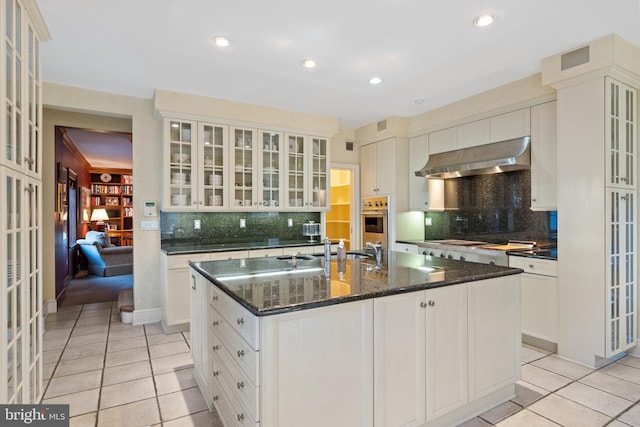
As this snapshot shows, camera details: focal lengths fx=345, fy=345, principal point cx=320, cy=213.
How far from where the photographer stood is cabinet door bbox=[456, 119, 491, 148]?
4.00 metres

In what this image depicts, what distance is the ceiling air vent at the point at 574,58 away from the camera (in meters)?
2.82

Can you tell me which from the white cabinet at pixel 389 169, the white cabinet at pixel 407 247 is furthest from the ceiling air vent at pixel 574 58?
the white cabinet at pixel 407 247

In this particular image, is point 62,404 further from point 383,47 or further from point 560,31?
point 560,31

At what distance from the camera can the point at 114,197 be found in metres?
10.1

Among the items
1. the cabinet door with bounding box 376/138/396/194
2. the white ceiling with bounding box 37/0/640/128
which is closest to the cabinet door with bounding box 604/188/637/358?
the white ceiling with bounding box 37/0/640/128

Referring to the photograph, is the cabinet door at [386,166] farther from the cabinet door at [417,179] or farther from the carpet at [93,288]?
the carpet at [93,288]

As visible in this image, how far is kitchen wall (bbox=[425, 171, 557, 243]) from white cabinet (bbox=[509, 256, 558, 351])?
700mm

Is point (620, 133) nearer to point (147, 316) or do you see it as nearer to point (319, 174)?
point (319, 174)

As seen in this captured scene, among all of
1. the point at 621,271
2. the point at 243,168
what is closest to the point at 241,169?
the point at 243,168

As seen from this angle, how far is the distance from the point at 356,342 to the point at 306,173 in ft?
11.3

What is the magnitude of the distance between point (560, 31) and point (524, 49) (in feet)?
0.99

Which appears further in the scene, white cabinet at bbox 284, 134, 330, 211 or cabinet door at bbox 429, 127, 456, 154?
white cabinet at bbox 284, 134, 330, 211

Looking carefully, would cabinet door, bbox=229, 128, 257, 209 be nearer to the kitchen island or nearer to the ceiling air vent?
the kitchen island

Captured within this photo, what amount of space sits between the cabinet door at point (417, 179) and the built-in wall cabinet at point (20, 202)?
4141 millimetres
